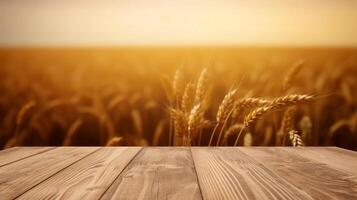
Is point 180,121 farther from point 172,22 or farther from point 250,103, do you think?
point 172,22

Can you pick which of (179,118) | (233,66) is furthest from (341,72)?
(179,118)

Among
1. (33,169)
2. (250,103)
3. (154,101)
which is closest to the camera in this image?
(33,169)

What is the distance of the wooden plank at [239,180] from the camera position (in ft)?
1.91

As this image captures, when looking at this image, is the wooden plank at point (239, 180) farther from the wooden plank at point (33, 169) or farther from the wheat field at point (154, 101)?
the wheat field at point (154, 101)

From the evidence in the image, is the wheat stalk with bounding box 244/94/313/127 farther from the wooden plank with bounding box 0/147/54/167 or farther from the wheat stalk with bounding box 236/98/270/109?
the wooden plank with bounding box 0/147/54/167

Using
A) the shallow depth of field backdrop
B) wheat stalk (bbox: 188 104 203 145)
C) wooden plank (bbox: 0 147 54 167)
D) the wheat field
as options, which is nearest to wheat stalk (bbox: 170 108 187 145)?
wheat stalk (bbox: 188 104 203 145)

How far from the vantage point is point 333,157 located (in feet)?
3.17

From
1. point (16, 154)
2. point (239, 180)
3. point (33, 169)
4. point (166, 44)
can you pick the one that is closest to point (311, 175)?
point (239, 180)

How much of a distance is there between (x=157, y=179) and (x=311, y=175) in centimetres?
28

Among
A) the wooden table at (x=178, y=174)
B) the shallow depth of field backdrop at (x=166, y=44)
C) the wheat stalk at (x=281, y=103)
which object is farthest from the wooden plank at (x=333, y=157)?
the shallow depth of field backdrop at (x=166, y=44)

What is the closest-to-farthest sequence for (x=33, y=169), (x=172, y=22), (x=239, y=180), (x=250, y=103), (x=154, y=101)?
1. (x=239, y=180)
2. (x=33, y=169)
3. (x=250, y=103)
4. (x=172, y=22)
5. (x=154, y=101)

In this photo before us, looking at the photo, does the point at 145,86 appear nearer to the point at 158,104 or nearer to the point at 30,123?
the point at 158,104

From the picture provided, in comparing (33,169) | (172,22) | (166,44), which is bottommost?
(33,169)

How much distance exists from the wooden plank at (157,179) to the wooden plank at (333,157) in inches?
11.7
